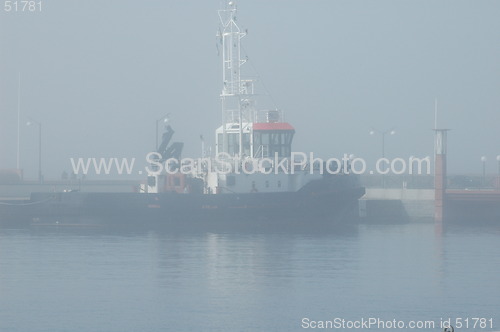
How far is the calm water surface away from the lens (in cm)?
1970

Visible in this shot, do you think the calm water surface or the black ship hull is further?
the black ship hull

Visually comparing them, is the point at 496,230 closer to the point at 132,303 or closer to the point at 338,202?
the point at 338,202

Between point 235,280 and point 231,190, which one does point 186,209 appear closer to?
point 231,190

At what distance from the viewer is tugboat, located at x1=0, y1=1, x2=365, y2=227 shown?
3709 cm

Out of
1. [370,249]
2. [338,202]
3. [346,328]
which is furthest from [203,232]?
[346,328]

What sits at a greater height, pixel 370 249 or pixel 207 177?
pixel 207 177

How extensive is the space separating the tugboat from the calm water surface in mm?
1252

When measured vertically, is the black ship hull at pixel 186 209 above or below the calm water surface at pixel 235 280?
above

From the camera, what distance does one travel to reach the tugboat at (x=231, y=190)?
3709 centimetres

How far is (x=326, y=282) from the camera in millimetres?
23906

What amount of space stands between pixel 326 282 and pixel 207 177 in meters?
15.6

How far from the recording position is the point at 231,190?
3778 cm

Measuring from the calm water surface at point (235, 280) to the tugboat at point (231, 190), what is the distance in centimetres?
125

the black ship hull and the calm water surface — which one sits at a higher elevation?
the black ship hull
